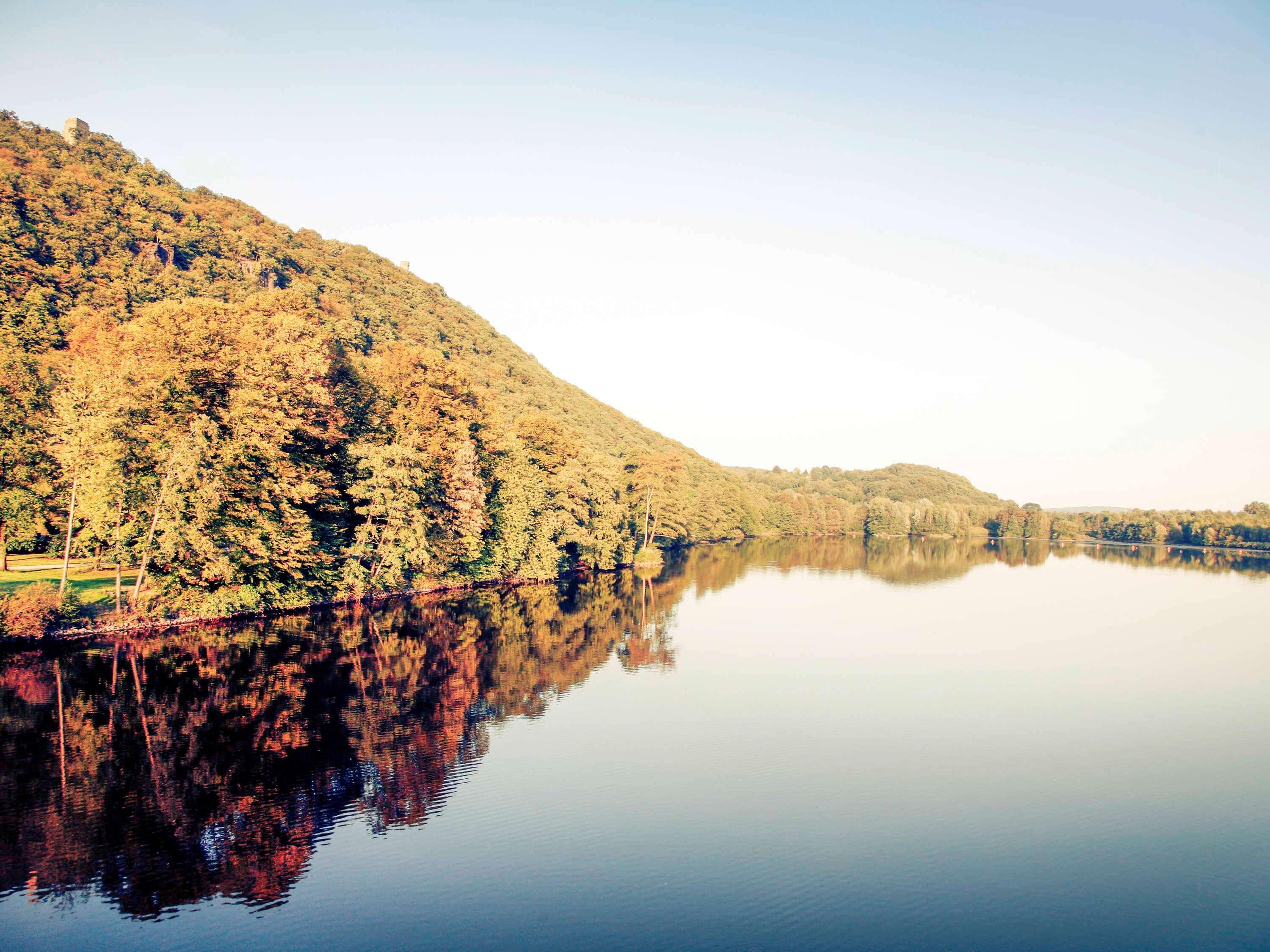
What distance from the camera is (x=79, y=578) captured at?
39281 millimetres

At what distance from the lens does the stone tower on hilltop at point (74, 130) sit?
4131 inches

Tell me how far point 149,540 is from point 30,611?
530 cm

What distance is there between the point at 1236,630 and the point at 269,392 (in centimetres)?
6883

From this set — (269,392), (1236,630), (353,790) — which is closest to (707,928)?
(353,790)

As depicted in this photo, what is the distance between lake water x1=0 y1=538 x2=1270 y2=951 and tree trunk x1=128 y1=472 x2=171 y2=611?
3.59 meters

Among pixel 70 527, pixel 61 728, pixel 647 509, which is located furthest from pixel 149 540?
pixel 647 509

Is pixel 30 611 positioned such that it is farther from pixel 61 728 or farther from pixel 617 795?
pixel 617 795

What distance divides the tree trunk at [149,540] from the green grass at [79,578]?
1233mm

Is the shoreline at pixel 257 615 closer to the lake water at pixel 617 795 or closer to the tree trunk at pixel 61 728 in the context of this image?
the lake water at pixel 617 795

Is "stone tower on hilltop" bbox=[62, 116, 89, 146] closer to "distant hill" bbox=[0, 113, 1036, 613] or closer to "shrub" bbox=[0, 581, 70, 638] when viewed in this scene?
"distant hill" bbox=[0, 113, 1036, 613]

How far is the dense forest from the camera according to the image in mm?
33781

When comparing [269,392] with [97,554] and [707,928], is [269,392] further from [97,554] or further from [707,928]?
[707,928]

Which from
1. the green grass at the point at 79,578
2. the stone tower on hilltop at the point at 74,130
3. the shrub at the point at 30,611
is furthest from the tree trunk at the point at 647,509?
the stone tower on hilltop at the point at 74,130

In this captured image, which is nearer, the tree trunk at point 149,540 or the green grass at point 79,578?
the tree trunk at point 149,540
